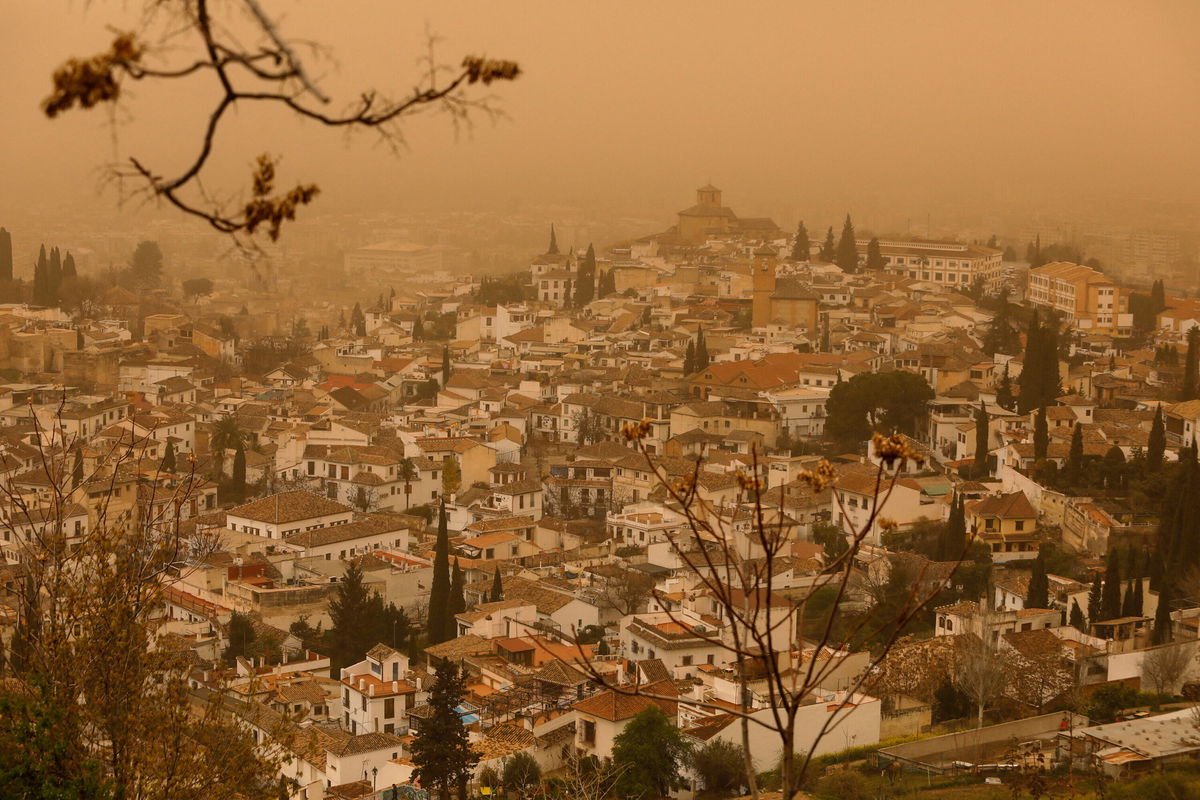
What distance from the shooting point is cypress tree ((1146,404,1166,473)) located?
1449 centimetres

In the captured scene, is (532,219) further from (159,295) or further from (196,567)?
(196,567)

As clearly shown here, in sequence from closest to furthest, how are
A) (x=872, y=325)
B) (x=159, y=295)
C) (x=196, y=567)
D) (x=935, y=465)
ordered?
1. (x=196, y=567)
2. (x=935, y=465)
3. (x=872, y=325)
4. (x=159, y=295)

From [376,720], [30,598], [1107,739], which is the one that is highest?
[30,598]

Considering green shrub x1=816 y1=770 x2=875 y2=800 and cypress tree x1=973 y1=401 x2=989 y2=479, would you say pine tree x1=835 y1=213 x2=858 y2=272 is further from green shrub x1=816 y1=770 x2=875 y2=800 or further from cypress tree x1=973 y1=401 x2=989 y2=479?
green shrub x1=816 y1=770 x2=875 y2=800

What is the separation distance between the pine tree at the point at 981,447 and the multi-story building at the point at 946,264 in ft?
39.4

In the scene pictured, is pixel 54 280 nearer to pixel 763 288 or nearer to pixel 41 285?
pixel 41 285

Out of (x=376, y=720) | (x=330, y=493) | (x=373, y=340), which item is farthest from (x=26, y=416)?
(x=376, y=720)

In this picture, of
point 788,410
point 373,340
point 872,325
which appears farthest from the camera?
point 373,340

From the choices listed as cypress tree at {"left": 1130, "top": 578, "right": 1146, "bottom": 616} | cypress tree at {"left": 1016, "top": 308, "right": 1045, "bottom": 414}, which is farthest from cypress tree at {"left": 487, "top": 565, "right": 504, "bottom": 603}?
cypress tree at {"left": 1016, "top": 308, "right": 1045, "bottom": 414}

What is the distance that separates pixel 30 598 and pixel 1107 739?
223 inches

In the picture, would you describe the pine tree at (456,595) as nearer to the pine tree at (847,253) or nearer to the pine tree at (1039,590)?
the pine tree at (1039,590)

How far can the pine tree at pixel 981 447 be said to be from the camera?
637 inches

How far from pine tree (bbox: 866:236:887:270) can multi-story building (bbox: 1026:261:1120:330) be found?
3.50 meters

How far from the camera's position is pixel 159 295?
30125mm
